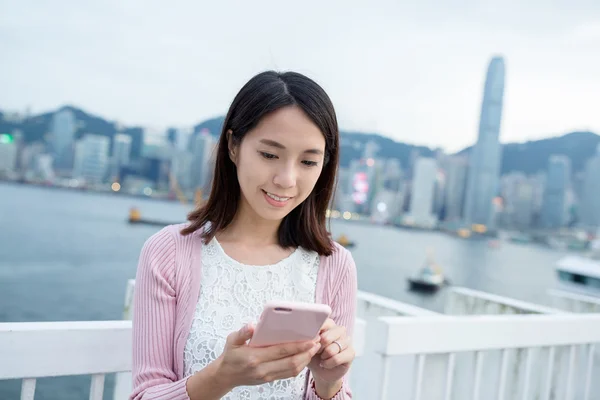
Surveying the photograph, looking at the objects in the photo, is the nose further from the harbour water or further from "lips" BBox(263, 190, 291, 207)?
the harbour water

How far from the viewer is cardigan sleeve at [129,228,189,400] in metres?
1.10

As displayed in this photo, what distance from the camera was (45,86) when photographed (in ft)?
255

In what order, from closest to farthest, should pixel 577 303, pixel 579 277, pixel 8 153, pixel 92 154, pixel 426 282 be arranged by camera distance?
pixel 577 303, pixel 579 277, pixel 426 282, pixel 92 154, pixel 8 153

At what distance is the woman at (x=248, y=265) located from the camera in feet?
3.66

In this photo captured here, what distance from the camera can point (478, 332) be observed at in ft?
5.50

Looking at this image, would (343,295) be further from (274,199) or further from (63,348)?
(63,348)

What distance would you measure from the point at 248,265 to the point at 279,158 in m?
0.29

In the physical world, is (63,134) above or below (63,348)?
above

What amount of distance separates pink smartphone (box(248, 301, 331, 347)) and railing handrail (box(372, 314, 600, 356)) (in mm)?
619

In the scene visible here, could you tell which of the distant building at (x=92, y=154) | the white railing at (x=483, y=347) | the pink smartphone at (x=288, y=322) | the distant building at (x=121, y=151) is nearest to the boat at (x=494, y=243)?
the distant building at (x=121, y=151)

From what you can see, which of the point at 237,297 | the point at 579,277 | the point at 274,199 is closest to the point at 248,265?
the point at 237,297

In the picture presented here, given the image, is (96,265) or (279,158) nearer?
(279,158)

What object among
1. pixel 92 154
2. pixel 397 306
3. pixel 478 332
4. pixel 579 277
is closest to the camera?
pixel 478 332

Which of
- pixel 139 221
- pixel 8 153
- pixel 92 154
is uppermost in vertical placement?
pixel 92 154
